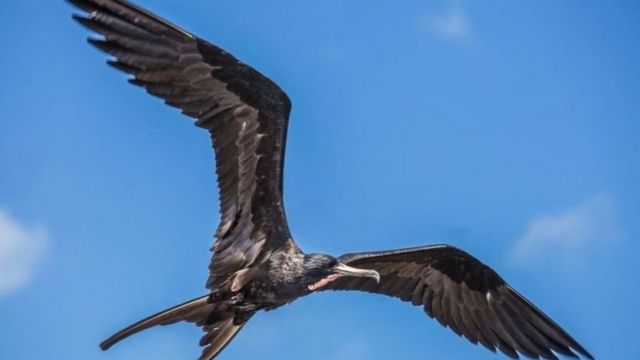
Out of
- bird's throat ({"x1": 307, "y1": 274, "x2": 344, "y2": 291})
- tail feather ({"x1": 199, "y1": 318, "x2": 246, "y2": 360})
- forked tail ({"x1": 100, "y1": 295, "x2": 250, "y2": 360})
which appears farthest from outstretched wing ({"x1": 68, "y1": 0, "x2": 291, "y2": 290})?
bird's throat ({"x1": 307, "y1": 274, "x2": 344, "y2": 291})

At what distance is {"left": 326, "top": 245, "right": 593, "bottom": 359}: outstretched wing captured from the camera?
9305 millimetres

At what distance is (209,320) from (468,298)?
2.70 meters

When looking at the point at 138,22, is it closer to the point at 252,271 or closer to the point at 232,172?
the point at 232,172

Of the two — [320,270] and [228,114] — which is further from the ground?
[228,114]

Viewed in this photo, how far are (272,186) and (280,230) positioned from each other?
377mm

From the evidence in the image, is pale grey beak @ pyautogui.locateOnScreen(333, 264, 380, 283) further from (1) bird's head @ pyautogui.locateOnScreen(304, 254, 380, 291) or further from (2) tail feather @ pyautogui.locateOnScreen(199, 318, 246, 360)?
(2) tail feather @ pyautogui.locateOnScreen(199, 318, 246, 360)

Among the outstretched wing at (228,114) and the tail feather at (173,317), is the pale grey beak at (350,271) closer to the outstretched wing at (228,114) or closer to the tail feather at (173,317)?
the outstretched wing at (228,114)

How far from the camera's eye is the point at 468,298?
9.62 meters

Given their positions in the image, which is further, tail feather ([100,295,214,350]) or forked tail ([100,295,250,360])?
forked tail ([100,295,250,360])

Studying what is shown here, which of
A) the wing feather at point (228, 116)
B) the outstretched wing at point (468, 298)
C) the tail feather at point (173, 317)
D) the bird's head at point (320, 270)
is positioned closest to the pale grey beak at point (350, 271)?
the bird's head at point (320, 270)

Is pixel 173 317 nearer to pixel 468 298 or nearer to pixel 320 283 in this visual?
pixel 320 283

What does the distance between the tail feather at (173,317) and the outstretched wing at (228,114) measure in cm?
22

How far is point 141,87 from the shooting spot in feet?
25.9

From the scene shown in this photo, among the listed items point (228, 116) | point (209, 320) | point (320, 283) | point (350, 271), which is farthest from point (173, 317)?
point (228, 116)
